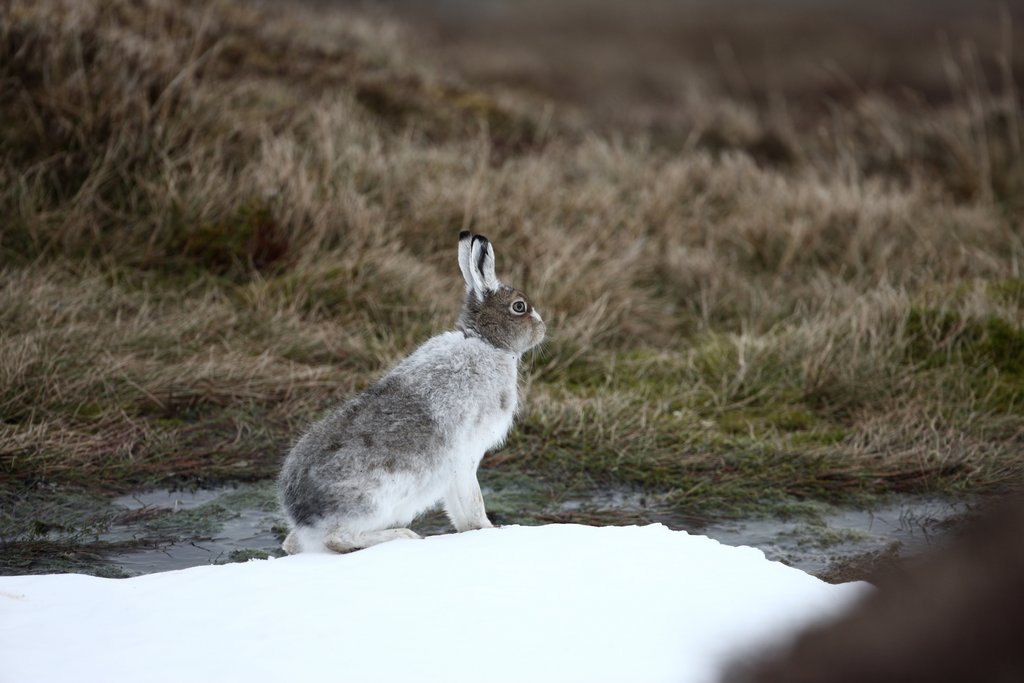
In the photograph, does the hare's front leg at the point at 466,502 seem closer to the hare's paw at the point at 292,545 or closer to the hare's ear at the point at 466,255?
the hare's paw at the point at 292,545

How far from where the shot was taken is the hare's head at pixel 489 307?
4.64 meters

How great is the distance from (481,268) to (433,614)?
192 centimetres

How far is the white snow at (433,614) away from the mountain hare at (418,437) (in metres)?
0.26

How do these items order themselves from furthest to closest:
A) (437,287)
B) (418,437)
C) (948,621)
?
(437,287)
(418,437)
(948,621)

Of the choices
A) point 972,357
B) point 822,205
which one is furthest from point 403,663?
point 822,205

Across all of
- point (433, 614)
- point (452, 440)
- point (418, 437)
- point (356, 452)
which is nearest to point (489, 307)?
point (452, 440)

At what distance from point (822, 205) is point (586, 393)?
422 cm

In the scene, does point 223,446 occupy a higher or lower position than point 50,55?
lower

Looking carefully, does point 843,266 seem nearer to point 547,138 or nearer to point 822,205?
point 822,205

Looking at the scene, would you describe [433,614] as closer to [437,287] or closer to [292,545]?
[292,545]

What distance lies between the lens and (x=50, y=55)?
27.5 feet

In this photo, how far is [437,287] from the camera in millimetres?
7891

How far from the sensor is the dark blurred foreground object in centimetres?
104

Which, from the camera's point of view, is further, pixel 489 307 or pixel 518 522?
pixel 518 522
